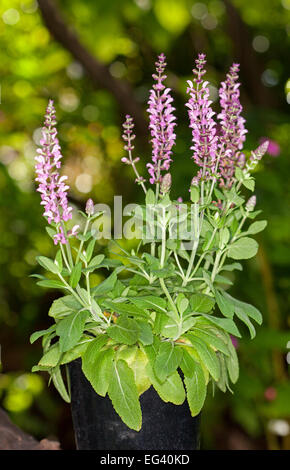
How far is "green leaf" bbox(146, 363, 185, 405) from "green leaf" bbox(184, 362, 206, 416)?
13mm

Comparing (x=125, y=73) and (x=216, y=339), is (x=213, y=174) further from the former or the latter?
(x=125, y=73)

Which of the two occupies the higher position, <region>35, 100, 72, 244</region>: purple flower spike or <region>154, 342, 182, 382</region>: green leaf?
<region>35, 100, 72, 244</region>: purple flower spike

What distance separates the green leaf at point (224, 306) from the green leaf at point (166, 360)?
0.32 ft

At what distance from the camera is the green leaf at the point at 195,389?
39.0 inches

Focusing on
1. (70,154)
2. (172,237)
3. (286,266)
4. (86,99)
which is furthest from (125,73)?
(172,237)

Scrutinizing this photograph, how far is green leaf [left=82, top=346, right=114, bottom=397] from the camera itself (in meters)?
0.96

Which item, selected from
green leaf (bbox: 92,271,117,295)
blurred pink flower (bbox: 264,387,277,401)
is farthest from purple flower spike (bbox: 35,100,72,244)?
blurred pink flower (bbox: 264,387,277,401)

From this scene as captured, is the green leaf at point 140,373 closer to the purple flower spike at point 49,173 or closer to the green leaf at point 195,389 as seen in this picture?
the green leaf at point 195,389

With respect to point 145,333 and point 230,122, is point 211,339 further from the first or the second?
point 230,122

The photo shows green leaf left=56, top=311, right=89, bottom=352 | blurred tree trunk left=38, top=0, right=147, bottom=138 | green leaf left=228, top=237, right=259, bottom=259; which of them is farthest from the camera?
blurred tree trunk left=38, top=0, right=147, bottom=138

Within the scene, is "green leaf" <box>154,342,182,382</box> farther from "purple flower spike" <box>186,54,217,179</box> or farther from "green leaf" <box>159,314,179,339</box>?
"purple flower spike" <box>186,54,217,179</box>

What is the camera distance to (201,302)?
1.01 metres

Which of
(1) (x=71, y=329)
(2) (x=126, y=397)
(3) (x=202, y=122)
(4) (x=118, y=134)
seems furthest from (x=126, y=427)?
(4) (x=118, y=134)

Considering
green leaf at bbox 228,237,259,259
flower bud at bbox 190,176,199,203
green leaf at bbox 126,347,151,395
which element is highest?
flower bud at bbox 190,176,199,203
